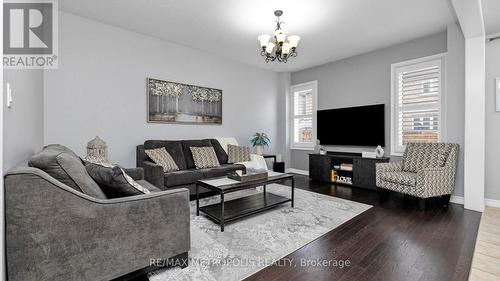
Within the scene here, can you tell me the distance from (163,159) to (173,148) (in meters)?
0.43

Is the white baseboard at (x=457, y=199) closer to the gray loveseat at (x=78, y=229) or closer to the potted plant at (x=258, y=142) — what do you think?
the potted plant at (x=258, y=142)

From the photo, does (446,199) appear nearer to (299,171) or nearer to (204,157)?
(299,171)

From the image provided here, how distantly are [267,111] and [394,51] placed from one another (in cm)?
294

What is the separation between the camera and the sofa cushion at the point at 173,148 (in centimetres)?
378

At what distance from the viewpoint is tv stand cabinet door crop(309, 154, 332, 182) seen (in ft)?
16.0

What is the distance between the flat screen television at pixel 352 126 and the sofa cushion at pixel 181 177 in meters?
3.12

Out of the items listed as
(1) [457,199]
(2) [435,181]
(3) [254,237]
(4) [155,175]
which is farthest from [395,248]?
(4) [155,175]

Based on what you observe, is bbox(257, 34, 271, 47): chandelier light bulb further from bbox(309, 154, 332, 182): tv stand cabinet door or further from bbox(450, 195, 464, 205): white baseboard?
bbox(450, 195, 464, 205): white baseboard

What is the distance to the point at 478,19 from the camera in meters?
2.66

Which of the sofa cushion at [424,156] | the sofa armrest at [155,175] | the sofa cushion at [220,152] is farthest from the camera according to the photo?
the sofa cushion at [220,152]

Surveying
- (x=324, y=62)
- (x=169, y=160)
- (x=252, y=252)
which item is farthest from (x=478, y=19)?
(x=169, y=160)

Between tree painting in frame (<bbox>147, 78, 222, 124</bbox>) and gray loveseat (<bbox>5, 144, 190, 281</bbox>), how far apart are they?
2672 mm

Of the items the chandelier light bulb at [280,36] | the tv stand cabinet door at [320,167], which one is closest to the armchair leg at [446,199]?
the tv stand cabinet door at [320,167]

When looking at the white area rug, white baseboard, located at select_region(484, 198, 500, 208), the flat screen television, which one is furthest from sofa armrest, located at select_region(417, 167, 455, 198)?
the flat screen television
